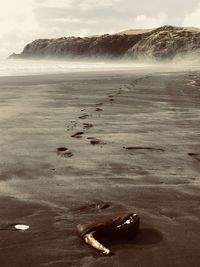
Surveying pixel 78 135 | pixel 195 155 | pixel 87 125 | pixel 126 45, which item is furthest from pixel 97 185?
pixel 126 45

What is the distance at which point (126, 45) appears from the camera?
125 metres

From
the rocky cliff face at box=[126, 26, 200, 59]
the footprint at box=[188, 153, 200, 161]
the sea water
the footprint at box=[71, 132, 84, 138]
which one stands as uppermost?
the rocky cliff face at box=[126, 26, 200, 59]

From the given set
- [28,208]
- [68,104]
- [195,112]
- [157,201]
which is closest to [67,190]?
[28,208]

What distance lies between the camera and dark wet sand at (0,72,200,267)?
3.04 meters

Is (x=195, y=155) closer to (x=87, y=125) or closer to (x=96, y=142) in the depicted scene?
(x=96, y=142)

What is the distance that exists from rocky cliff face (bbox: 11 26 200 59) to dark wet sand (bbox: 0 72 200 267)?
3528 inches

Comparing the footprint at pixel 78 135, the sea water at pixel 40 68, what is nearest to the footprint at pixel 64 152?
the footprint at pixel 78 135

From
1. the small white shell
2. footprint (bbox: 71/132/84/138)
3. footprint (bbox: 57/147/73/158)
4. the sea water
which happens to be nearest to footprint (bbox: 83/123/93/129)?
footprint (bbox: 71/132/84/138)

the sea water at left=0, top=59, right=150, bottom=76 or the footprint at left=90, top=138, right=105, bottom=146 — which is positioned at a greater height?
the sea water at left=0, top=59, right=150, bottom=76

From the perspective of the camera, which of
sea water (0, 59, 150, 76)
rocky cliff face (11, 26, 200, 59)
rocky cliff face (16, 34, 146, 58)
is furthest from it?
rocky cliff face (16, 34, 146, 58)

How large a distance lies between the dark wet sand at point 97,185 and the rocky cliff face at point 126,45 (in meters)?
89.6

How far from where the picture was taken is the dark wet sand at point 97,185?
304cm

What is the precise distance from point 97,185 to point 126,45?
4855 inches

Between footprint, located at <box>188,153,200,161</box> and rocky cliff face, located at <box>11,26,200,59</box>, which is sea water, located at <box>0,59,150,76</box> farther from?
rocky cliff face, located at <box>11,26,200,59</box>
